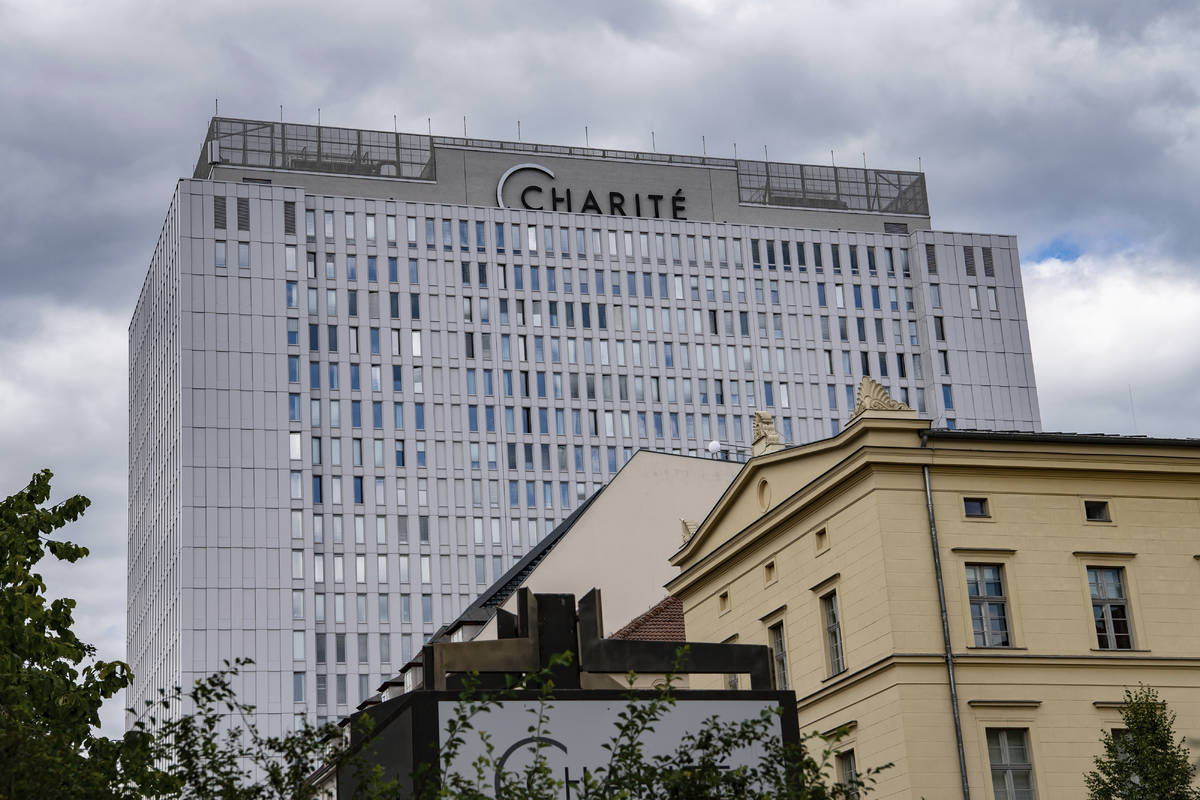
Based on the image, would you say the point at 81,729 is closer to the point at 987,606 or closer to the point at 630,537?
the point at 987,606

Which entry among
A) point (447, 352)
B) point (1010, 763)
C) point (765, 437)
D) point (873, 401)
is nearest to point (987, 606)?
point (1010, 763)

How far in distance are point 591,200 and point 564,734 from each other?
12073 cm

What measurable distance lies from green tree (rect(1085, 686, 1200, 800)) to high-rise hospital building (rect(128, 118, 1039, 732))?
8140 cm

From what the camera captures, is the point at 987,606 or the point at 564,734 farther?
the point at 987,606

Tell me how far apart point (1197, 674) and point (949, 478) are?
7112 mm

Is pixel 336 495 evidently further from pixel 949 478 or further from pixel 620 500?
pixel 949 478

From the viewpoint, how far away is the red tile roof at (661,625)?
5338 cm

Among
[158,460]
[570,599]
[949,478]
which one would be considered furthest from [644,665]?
[158,460]

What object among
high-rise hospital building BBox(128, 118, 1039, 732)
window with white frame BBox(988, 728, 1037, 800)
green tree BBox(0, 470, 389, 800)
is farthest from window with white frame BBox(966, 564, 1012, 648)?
high-rise hospital building BBox(128, 118, 1039, 732)

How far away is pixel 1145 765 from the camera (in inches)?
1355

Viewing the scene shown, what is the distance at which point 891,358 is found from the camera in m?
134

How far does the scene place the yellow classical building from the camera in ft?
128

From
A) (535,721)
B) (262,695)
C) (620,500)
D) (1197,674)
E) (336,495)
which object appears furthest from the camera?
(336,495)

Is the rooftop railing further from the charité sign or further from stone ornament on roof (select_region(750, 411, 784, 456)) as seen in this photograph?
stone ornament on roof (select_region(750, 411, 784, 456))
